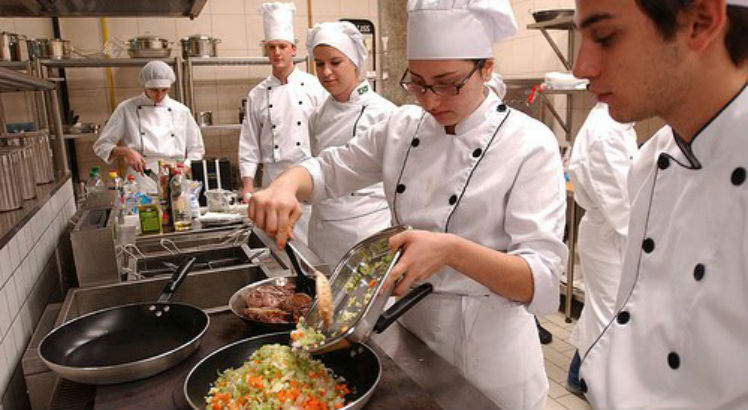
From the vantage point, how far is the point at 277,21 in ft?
12.6

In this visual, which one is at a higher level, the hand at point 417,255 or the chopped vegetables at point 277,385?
the hand at point 417,255

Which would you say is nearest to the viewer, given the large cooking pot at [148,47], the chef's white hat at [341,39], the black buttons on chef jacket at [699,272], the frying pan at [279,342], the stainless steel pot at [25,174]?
the black buttons on chef jacket at [699,272]

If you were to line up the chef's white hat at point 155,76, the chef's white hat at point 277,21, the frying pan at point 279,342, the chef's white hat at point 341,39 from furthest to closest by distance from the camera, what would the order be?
the chef's white hat at point 155,76 → the chef's white hat at point 277,21 → the chef's white hat at point 341,39 → the frying pan at point 279,342

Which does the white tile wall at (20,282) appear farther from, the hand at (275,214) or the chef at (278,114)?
the chef at (278,114)

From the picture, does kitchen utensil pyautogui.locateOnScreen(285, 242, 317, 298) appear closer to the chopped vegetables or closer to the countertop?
the chopped vegetables

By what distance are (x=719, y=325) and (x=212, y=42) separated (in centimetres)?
501

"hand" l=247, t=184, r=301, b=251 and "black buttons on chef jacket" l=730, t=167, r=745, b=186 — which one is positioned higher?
"black buttons on chef jacket" l=730, t=167, r=745, b=186

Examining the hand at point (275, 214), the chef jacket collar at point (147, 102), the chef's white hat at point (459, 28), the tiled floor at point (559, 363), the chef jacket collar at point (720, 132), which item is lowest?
the tiled floor at point (559, 363)

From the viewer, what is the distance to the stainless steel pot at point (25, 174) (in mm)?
1830

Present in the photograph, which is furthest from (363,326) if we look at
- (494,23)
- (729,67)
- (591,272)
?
(591,272)

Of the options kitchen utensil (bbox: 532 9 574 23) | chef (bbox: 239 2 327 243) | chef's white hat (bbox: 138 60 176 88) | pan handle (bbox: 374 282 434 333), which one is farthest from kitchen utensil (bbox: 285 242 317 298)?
chef's white hat (bbox: 138 60 176 88)

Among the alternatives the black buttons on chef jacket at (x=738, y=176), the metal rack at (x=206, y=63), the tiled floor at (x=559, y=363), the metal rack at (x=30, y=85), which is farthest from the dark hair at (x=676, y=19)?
the metal rack at (x=206, y=63)

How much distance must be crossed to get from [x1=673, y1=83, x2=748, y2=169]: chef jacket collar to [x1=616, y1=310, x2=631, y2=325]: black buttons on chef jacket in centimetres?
34

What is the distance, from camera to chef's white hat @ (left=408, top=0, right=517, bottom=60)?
4.66 feet
